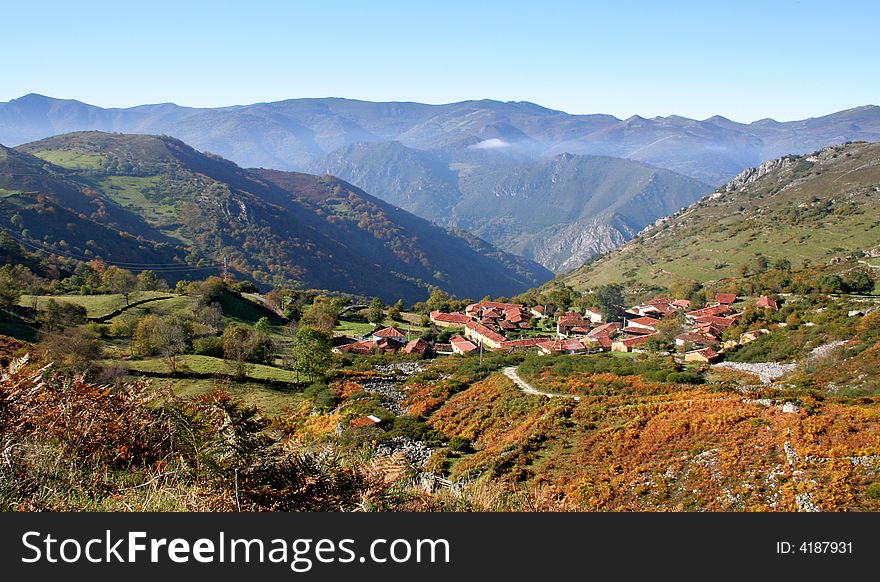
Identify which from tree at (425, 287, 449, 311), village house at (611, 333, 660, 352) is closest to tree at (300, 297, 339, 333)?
tree at (425, 287, 449, 311)

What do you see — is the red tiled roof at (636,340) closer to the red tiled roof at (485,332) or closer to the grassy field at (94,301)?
the red tiled roof at (485,332)

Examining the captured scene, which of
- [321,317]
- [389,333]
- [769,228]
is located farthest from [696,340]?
[769,228]

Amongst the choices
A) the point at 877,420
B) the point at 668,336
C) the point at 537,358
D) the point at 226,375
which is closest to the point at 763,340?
the point at 668,336

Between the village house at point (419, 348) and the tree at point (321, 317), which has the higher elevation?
the tree at point (321, 317)

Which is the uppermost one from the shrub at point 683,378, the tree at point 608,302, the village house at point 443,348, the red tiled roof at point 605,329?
the shrub at point 683,378

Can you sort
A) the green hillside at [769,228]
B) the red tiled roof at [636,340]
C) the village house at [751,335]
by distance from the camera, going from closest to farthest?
the village house at [751,335], the red tiled roof at [636,340], the green hillside at [769,228]

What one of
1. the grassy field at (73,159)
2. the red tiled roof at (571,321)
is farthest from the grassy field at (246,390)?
the grassy field at (73,159)

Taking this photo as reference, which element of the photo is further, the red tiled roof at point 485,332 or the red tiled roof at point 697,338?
the red tiled roof at point 485,332

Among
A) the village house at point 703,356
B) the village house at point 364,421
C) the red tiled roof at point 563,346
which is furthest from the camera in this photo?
the red tiled roof at point 563,346
